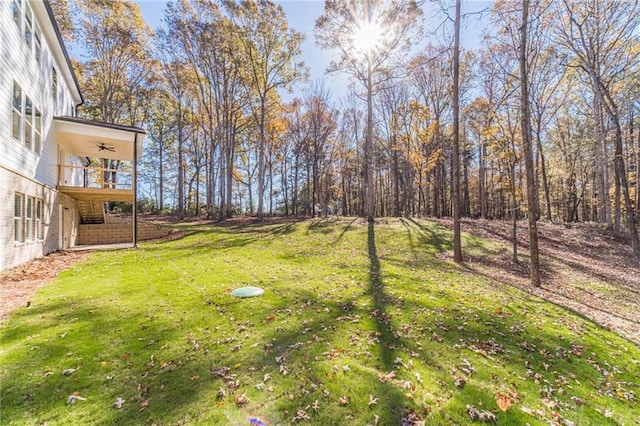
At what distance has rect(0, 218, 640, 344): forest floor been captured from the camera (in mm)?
6616

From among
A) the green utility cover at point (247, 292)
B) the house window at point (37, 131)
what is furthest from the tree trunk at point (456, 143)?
the house window at point (37, 131)

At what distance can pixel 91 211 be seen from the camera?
15820 mm

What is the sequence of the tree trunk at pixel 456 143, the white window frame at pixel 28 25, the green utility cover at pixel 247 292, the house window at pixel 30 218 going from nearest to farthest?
the green utility cover at pixel 247 292
the house window at pixel 30 218
the white window frame at pixel 28 25
the tree trunk at pixel 456 143

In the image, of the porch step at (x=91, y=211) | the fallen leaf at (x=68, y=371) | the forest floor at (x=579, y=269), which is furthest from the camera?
the porch step at (x=91, y=211)

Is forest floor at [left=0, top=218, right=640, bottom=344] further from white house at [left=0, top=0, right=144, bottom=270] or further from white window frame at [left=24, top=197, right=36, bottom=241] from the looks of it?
white house at [left=0, top=0, right=144, bottom=270]

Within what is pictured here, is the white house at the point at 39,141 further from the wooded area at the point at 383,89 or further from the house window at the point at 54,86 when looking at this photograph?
the wooded area at the point at 383,89

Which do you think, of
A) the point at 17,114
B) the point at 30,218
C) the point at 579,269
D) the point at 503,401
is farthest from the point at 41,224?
the point at 579,269

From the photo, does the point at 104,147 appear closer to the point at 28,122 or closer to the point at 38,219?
the point at 28,122

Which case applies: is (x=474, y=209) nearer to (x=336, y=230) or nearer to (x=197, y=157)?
(x=336, y=230)

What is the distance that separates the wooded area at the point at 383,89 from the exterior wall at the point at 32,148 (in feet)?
30.9

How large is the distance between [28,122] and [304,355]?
463 inches

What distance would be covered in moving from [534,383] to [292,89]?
22748 mm

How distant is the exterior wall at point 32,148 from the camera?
7453mm

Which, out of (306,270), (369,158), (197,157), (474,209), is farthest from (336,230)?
(474,209)
